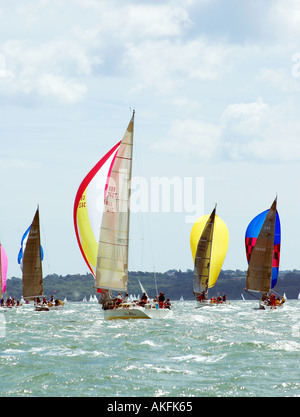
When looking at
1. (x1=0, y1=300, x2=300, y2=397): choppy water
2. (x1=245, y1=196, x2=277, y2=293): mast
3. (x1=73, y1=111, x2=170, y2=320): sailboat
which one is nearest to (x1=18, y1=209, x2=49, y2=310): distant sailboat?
(x1=245, y1=196, x2=277, y2=293): mast

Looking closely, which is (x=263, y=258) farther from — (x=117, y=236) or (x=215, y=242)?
(x=117, y=236)

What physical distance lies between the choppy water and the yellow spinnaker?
107 ft

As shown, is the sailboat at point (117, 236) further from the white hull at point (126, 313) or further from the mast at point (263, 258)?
the mast at point (263, 258)

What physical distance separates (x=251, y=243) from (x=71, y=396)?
45.5 metres

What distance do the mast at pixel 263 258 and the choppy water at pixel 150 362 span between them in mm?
23767

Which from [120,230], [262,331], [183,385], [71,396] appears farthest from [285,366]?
[120,230]

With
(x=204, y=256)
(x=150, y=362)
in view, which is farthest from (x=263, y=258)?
(x=150, y=362)

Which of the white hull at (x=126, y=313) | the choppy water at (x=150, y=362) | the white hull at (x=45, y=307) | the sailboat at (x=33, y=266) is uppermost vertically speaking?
the sailboat at (x=33, y=266)

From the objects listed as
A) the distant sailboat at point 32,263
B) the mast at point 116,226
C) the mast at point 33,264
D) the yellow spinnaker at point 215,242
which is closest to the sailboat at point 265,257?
the yellow spinnaker at point 215,242

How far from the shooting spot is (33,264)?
5769cm

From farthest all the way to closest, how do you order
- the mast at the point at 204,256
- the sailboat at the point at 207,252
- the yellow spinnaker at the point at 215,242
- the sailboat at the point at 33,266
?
the yellow spinnaker at the point at 215,242, the sailboat at the point at 207,252, the mast at the point at 204,256, the sailboat at the point at 33,266

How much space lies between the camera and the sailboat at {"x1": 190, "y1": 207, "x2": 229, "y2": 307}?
62.0m

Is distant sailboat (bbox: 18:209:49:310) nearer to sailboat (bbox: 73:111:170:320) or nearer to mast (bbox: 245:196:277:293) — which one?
mast (bbox: 245:196:277:293)

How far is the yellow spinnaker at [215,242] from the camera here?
212 feet
